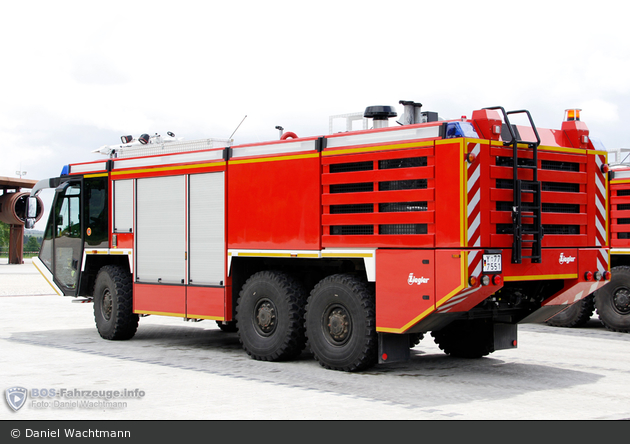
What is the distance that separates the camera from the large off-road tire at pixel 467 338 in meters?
11.2

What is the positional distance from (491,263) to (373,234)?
1527 millimetres

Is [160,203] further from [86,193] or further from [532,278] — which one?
[532,278]

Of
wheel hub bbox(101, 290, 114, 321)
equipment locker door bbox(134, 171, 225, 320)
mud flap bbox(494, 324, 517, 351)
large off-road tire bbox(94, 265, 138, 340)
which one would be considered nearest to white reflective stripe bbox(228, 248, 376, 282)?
equipment locker door bbox(134, 171, 225, 320)

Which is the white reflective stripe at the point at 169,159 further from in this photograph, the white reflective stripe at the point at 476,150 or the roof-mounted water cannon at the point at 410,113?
the white reflective stripe at the point at 476,150

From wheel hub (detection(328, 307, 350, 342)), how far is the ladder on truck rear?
222 centimetres

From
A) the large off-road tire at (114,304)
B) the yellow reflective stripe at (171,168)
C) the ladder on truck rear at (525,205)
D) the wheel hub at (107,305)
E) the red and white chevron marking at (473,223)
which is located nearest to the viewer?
the red and white chevron marking at (473,223)

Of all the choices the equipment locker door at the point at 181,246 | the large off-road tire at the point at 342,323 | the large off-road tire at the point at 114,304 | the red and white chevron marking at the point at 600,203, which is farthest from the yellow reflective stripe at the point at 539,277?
the large off-road tire at the point at 114,304

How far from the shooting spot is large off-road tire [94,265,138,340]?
44.3ft

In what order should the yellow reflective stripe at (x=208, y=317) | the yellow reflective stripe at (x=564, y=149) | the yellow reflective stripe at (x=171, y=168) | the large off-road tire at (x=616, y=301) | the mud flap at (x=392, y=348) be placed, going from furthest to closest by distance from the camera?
the large off-road tire at (x=616, y=301)
the yellow reflective stripe at (x=171, y=168)
the yellow reflective stripe at (x=208, y=317)
the yellow reflective stripe at (x=564, y=149)
the mud flap at (x=392, y=348)

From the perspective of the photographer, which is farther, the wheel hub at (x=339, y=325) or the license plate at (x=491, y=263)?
the wheel hub at (x=339, y=325)

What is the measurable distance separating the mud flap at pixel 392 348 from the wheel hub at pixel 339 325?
49 cm

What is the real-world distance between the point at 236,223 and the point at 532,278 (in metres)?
4.32

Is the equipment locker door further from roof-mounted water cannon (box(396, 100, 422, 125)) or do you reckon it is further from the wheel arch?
roof-mounted water cannon (box(396, 100, 422, 125))

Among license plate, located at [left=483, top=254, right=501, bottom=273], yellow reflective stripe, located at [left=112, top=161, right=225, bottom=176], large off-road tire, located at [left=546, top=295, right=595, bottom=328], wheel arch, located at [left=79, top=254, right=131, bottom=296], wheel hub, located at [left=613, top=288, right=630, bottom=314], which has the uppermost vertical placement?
yellow reflective stripe, located at [left=112, top=161, right=225, bottom=176]
